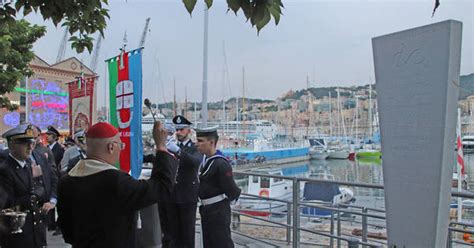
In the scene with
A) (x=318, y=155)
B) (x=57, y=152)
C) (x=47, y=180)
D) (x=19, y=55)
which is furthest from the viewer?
(x=318, y=155)

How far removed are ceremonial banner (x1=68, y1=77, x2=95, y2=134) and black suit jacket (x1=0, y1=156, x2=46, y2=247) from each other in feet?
6.04

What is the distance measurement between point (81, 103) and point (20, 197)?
7.58ft

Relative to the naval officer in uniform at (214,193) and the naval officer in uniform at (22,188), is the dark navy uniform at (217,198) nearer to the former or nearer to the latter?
the naval officer in uniform at (214,193)

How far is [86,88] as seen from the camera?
19.4 feet

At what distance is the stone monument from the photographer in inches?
104

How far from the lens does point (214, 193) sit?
4727mm

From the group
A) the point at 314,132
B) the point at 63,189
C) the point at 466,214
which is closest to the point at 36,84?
the point at 63,189

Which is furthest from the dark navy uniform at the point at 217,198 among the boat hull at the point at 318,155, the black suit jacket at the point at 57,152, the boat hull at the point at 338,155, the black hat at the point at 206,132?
the boat hull at the point at 338,155

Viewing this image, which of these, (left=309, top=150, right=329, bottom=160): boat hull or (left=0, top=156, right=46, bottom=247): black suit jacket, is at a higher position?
(left=0, top=156, right=46, bottom=247): black suit jacket

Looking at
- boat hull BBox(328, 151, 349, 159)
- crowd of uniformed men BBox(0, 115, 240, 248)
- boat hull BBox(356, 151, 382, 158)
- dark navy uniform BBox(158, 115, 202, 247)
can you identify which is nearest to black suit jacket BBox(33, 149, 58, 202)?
crowd of uniformed men BBox(0, 115, 240, 248)

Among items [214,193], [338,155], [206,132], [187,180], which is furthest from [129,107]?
[338,155]

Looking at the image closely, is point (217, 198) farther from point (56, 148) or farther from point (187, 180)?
point (56, 148)

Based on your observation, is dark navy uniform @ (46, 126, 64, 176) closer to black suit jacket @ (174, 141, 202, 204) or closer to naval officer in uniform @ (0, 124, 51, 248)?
black suit jacket @ (174, 141, 202, 204)

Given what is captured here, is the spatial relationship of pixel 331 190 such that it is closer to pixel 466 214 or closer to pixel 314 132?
pixel 466 214
